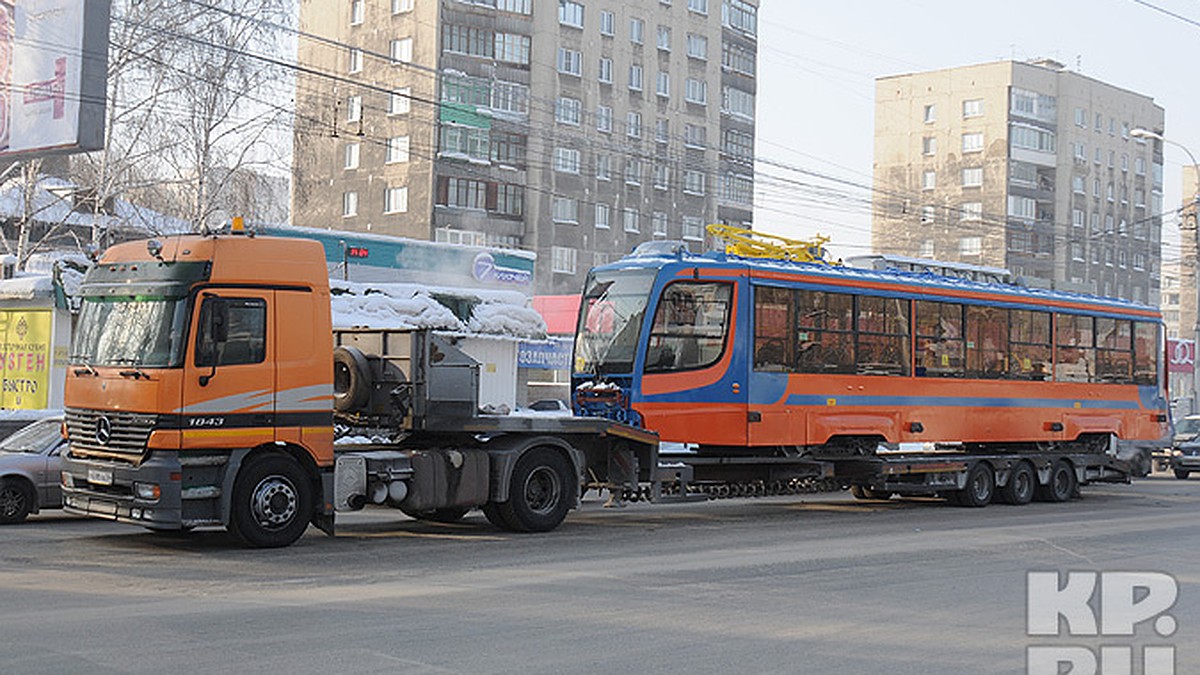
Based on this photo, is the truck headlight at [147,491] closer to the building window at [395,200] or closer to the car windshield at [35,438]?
the car windshield at [35,438]

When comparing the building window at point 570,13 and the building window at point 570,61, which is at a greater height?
the building window at point 570,13

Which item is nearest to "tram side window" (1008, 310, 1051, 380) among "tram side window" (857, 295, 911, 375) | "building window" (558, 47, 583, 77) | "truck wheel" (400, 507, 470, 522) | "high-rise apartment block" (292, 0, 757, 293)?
"tram side window" (857, 295, 911, 375)

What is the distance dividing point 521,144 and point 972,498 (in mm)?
43072

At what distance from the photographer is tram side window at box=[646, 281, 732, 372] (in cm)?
1794

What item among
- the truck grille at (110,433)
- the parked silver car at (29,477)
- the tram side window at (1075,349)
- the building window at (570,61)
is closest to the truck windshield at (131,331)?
the truck grille at (110,433)

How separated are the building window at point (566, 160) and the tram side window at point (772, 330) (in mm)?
45512

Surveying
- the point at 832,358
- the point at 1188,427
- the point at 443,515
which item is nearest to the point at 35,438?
the point at 443,515

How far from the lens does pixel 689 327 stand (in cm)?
1814

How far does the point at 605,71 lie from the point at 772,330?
49.3 meters

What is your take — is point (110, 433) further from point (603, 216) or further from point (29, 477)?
point (603, 216)

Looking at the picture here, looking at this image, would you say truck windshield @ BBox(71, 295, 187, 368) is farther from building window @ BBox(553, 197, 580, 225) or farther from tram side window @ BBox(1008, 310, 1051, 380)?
building window @ BBox(553, 197, 580, 225)

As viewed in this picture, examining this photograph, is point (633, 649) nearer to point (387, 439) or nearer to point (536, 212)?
point (387, 439)

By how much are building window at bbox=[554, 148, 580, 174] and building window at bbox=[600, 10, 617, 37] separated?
6.40 m

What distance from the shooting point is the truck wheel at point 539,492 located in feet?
52.4
